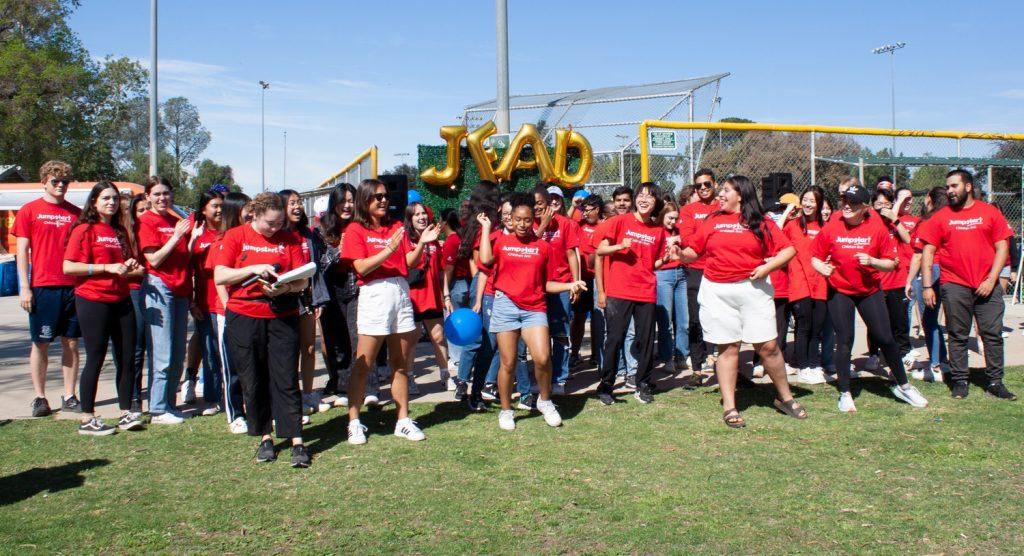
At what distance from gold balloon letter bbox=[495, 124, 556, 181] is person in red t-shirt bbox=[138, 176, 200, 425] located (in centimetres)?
659

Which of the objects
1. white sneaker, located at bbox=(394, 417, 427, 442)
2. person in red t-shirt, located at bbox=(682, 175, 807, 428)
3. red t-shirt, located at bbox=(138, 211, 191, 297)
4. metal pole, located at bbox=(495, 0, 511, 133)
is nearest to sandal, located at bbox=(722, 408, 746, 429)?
person in red t-shirt, located at bbox=(682, 175, 807, 428)

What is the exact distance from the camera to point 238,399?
612 cm

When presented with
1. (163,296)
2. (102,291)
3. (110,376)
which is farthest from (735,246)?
(110,376)

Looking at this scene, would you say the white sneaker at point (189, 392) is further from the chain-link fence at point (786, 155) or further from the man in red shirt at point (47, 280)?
the chain-link fence at point (786, 155)

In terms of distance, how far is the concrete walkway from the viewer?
713cm

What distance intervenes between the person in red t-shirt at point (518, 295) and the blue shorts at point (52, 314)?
3347 millimetres

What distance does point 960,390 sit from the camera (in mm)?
6879

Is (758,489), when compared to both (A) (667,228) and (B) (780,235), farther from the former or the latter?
(A) (667,228)

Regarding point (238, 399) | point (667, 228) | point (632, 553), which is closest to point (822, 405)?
point (667, 228)

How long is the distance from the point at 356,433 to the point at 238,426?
3.24 ft

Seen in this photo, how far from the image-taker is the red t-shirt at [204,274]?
6.54 metres

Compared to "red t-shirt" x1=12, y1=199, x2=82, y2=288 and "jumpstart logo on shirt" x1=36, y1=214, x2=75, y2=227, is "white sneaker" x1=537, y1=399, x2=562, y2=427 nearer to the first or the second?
"red t-shirt" x1=12, y1=199, x2=82, y2=288

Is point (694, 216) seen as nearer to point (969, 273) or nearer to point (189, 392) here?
point (969, 273)

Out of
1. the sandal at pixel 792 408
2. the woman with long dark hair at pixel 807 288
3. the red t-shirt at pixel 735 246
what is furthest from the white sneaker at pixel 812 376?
the red t-shirt at pixel 735 246
